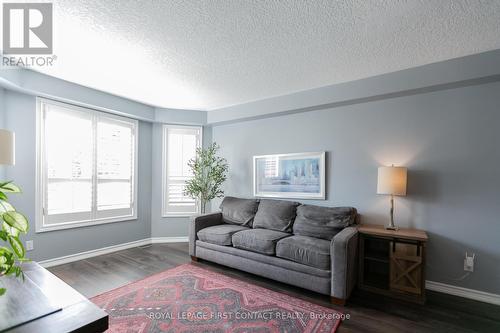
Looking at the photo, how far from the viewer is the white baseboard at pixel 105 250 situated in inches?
127

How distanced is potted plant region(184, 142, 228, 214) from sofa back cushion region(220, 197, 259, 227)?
465 mm

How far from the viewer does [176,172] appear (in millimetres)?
4582

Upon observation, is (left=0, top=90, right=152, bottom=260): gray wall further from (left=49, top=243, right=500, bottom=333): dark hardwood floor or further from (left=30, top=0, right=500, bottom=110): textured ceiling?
(left=30, top=0, right=500, bottom=110): textured ceiling

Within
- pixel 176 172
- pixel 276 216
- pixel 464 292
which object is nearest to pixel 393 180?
pixel 464 292

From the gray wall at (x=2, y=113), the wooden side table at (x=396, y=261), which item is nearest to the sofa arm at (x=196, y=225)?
the wooden side table at (x=396, y=261)

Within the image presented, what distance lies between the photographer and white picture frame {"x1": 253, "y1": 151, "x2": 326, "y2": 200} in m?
3.48

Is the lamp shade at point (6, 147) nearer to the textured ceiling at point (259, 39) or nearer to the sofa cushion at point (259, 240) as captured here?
the textured ceiling at point (259, 39)

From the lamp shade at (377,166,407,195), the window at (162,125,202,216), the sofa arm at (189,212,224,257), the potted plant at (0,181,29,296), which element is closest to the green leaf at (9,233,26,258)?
the potted plant at (0,181,29,296)

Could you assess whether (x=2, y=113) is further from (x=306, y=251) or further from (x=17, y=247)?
(x=306, y=251)

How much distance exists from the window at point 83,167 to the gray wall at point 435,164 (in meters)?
3.30

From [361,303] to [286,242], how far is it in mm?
951

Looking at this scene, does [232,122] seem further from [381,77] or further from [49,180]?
[49,180]

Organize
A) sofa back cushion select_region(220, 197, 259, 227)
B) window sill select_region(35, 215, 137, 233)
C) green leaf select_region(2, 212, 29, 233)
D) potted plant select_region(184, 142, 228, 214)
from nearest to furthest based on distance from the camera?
green leaf select_region(2, 212, 29, 233) → window sill select_region(35, 215, 137, 233) → sofa back cushion select_region(220, 197, 259, 227) → potted plant select_region(184, 142, 228, 214)

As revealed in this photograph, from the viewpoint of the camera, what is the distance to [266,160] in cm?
403
